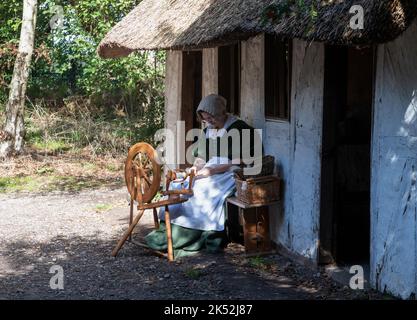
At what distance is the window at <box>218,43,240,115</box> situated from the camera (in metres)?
7.89

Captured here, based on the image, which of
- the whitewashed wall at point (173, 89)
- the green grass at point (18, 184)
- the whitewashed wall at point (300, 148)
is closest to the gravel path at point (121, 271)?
the whitewashed wall at point (300, 148)

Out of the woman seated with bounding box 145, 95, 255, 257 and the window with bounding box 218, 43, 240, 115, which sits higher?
the window with bounding box 218, 43, 240, 115

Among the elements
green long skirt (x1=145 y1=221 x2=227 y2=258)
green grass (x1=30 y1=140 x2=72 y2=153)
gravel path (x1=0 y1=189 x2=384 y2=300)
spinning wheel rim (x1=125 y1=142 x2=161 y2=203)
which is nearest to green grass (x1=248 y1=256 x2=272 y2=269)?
gravel path (x1=0 y1=189 x2=384 y2=300)

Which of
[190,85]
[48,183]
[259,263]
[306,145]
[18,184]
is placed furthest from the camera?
[48,183]

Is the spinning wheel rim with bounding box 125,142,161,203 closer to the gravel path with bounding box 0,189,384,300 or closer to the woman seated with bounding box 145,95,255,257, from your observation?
the woman seated with bounding box 145,95,255,257

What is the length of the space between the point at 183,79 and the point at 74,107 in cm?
877

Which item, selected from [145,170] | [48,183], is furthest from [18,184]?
[145,170]

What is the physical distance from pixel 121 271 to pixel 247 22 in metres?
2.51

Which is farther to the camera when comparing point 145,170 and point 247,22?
point 145,170

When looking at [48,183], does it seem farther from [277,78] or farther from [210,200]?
[277,78]

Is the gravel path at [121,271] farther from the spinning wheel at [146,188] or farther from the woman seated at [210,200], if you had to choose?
the spinning wheel at [146,188]

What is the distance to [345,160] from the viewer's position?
253 inches

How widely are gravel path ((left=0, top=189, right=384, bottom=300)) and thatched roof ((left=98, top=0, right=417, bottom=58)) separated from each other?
6.60ft

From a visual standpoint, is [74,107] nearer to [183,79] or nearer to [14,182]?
[14,182]
